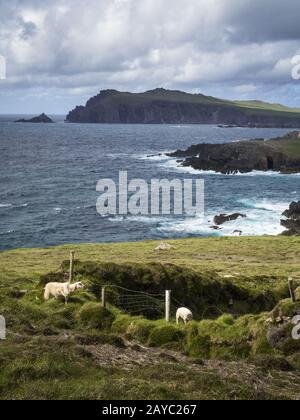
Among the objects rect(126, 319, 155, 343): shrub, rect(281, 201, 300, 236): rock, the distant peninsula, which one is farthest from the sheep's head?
the distant peninsula

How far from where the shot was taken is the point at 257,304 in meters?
33.9

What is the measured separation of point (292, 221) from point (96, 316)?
67559mm

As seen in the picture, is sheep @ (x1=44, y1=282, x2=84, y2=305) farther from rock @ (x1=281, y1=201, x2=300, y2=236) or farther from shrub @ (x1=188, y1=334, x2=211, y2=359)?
rock @ (x1=281, y1=201, x2=300, y2=236)

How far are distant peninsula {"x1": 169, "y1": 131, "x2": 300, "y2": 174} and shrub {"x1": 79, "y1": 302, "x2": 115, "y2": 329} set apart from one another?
129m

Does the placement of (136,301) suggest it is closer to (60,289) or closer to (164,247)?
(60,289)

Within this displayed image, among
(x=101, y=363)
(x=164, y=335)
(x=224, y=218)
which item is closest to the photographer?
(x=101, y=363)

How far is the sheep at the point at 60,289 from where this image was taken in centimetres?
2555

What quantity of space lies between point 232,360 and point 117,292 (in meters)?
11.6

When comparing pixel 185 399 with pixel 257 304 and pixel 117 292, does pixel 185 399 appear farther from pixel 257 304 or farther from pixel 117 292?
pixel 257 304

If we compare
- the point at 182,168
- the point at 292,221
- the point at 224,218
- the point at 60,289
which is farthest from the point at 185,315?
the point at 182,168

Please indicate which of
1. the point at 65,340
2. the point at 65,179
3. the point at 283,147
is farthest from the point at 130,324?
the point at 283,147

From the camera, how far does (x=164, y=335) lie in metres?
20.9

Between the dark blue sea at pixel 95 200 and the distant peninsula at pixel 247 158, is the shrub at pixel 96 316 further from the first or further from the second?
the distant peninsula at pixel 247 158
